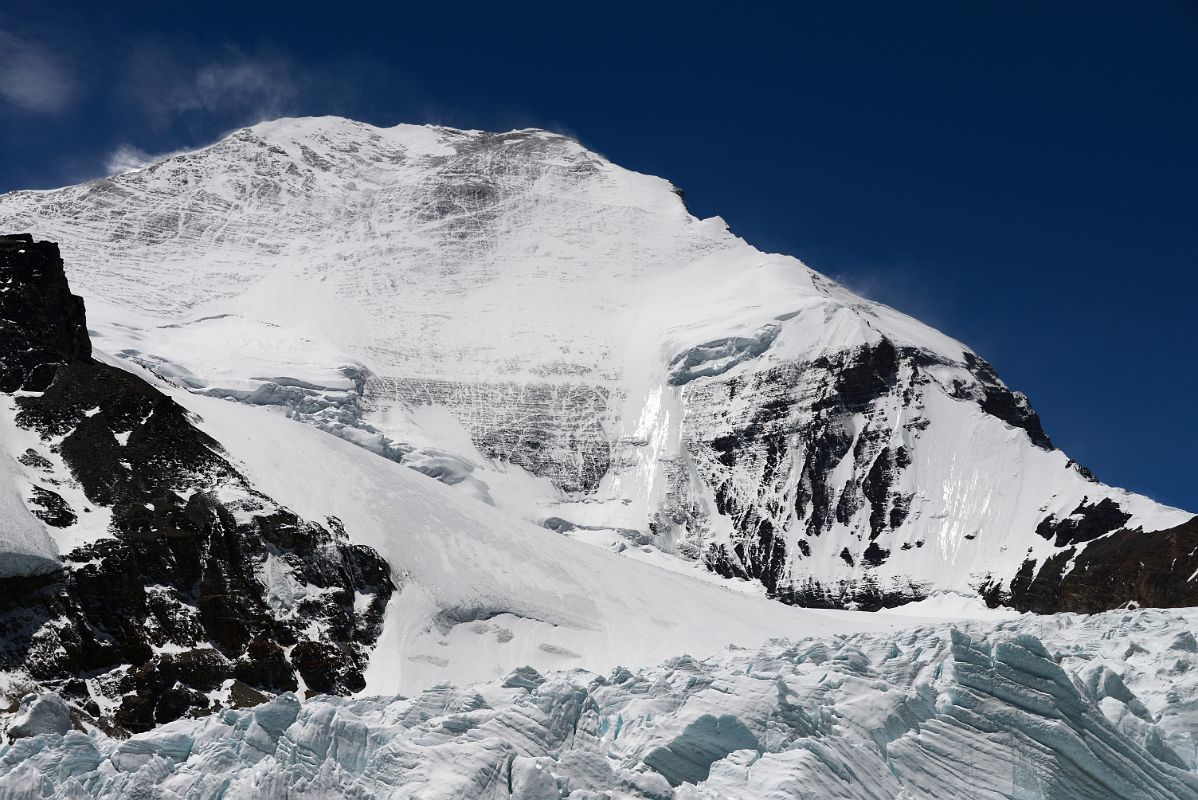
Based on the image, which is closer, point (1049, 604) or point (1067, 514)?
point (1049, 604)

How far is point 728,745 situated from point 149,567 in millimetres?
81217

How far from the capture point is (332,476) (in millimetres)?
133125

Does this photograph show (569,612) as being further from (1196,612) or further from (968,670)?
(968,670)

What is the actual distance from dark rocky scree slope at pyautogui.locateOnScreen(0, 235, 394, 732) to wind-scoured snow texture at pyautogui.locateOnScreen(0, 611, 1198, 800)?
5939 cm

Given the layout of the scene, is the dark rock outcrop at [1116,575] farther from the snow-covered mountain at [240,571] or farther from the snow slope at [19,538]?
the snow slope at [19,538]

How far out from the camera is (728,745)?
3209cm

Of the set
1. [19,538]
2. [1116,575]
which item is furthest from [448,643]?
[1116,575]

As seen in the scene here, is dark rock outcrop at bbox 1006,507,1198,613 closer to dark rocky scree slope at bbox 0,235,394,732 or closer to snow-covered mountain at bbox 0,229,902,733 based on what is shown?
snow-covered mountain at bbox 0,229,902,733

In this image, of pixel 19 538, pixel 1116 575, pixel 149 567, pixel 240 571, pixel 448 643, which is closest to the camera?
pixel 19 538

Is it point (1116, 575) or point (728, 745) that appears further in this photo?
point (1116, 575)

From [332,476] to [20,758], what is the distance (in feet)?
325

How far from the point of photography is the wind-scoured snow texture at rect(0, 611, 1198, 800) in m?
29.6

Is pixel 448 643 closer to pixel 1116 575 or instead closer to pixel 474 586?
pixel 474 586

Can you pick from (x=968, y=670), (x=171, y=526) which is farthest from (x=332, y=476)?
(x=968, y=670)
